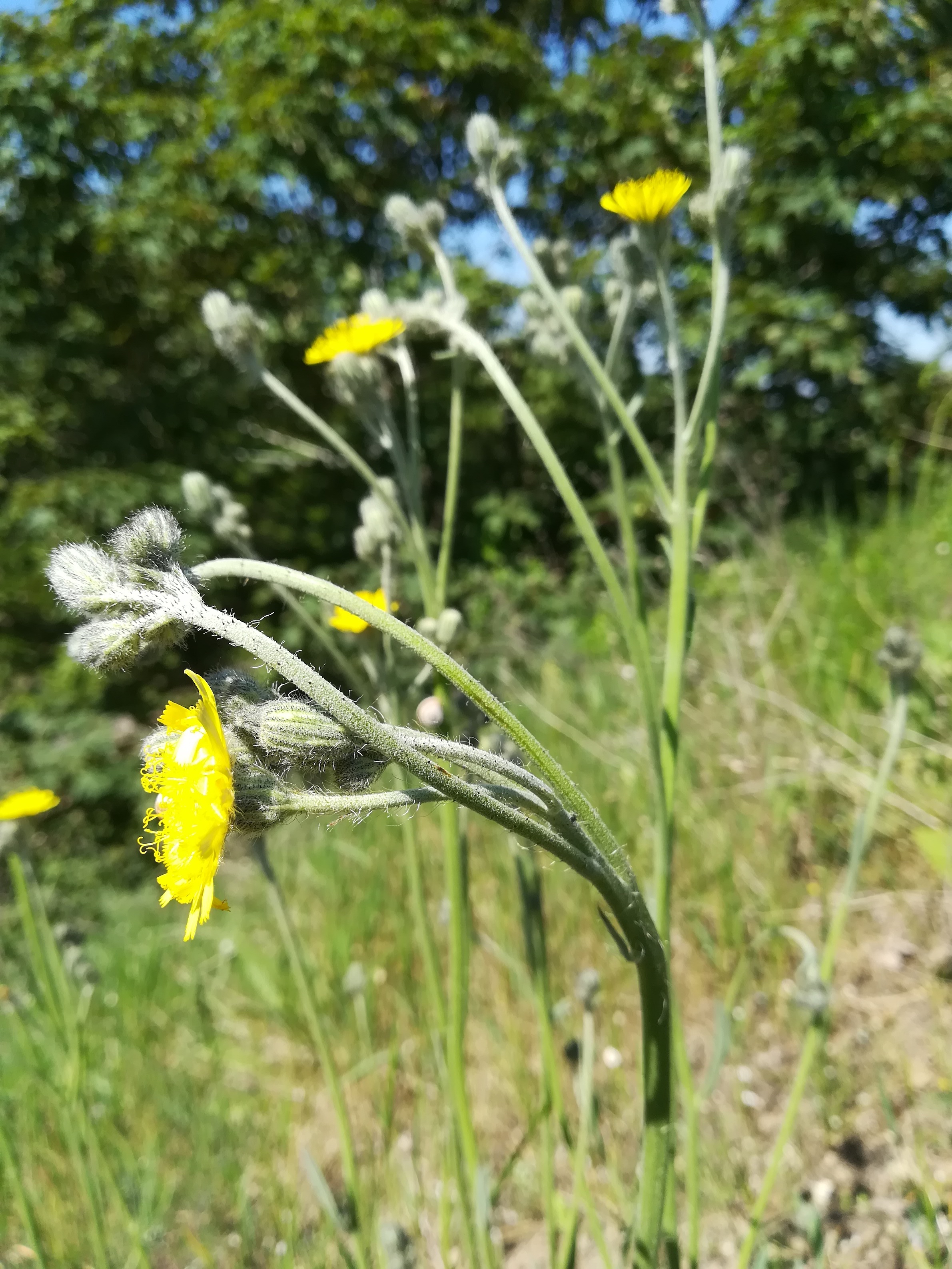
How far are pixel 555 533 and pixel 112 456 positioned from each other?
327cm

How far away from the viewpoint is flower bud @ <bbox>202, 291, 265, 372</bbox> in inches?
60.4

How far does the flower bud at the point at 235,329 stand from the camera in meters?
1.54

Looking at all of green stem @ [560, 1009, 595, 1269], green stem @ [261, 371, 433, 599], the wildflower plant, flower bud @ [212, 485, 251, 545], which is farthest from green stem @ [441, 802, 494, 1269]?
flower bud @ [212, 485, 251, 545]

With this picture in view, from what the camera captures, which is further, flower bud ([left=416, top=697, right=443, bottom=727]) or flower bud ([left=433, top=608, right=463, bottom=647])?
flower bud ([left=416, top=697, right=443, bottom=727])

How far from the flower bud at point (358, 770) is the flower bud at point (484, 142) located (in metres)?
1.18

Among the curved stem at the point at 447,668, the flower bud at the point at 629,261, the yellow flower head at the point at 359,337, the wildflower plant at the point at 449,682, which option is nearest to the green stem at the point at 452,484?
the wildflower plant at the point at 449,682

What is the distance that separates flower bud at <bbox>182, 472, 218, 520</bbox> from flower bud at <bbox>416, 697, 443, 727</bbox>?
0.51m

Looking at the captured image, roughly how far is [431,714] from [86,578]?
0.65m

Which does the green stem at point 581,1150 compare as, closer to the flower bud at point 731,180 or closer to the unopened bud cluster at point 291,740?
the unopened bud cluster at point 291,740

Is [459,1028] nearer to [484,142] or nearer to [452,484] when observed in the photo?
[452,484]

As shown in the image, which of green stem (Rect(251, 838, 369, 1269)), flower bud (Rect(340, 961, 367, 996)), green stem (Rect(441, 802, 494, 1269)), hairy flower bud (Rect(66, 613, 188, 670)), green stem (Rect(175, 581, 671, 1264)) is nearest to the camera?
green stem (Rect(175, 581, 671, 1264))

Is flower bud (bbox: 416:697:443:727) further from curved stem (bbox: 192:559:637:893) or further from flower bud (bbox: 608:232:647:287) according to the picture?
flower bud (bbox: 608:232:647:287)

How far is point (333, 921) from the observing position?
8.39 feet

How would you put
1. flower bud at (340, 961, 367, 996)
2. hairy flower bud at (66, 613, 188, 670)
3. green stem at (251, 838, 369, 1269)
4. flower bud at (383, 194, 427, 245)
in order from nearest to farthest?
1. hairy flower bud at (66, 613, 188, 670)
2. green stem at (251, 838, 369, 1269)
3. flower bud at (383, 194, 427, 245)
4. flower bud at (340, 961, 367, 996)
